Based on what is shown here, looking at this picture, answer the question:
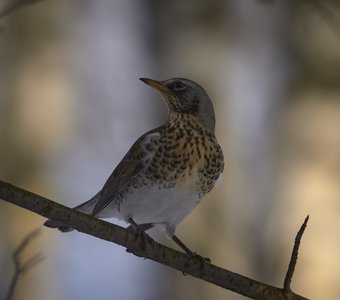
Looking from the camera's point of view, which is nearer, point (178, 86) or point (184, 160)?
point (184, 160)

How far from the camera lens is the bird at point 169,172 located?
4656 millimetres

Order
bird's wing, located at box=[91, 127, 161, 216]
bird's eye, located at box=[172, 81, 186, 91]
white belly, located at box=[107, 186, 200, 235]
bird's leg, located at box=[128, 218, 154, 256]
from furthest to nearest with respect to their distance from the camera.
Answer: bird's eye, located at box=[172, 81, 186, 91] → bird's wing, located at box=[91, 127, 161, 216] → white belly, located at box=[107, 186, 200, 235] → bird's leg, located at box=[128, 218, 154, 256]

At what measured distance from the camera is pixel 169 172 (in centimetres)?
465

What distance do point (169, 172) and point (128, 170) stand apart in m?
0.25

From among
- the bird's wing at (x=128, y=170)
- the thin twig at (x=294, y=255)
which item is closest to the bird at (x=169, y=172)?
the bird's wing at (x=128, y=170)

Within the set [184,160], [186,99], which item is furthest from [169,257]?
[186,99]

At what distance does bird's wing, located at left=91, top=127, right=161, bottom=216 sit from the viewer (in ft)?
15.6

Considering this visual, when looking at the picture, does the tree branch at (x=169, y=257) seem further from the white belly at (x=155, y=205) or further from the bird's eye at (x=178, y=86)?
the bird's eye at (x=178, y=86)

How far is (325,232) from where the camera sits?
26.9 feet

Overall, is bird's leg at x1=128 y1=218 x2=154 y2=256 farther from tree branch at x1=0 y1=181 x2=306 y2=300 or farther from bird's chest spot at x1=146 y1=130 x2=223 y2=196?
bird's chest spot at x1=146 y1=130 x2=223 y2=196

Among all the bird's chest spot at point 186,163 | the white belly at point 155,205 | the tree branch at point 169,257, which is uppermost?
the bird's chest spot at point 186,163

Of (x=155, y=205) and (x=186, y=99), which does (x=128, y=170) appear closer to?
(x=155, y=205)

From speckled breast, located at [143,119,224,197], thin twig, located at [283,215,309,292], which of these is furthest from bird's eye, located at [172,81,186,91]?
thin twig, located at [283,215,309,292]

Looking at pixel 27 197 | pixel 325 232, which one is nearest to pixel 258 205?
pixel 325 232
